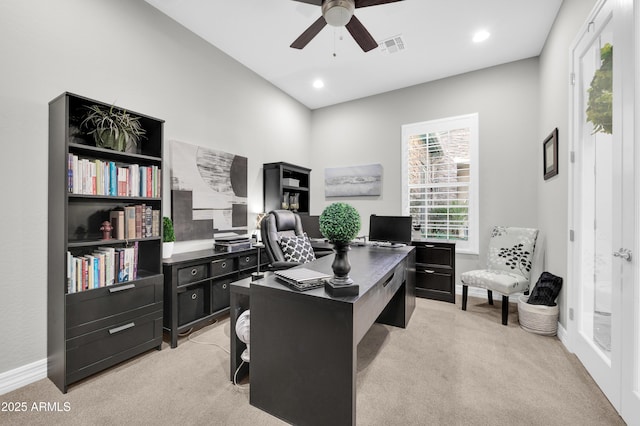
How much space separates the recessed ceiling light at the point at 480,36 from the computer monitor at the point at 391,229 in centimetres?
225

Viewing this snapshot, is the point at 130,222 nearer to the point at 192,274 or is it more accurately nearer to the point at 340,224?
the point at 192,274

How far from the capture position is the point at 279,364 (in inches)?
57.9

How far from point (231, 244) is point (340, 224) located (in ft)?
6.41

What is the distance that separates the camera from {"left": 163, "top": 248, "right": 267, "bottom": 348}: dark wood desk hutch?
2371 millimetres

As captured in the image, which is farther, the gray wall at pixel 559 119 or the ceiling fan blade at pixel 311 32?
the gray wall at pixel 559 119

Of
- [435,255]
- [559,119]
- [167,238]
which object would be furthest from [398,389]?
[559,119]

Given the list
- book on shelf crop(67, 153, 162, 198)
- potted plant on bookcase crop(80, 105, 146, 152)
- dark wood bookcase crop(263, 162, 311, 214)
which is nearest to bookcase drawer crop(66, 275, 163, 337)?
book on shelf crop(67, 153, 162, 198)

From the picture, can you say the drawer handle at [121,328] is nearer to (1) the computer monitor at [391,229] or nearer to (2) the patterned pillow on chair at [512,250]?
(1) the computer monitor at [391,229]

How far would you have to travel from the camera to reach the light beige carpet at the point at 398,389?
1.56 meters

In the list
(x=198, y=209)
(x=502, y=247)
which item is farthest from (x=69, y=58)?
(x=502, y=247)

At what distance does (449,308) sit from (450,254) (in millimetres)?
695

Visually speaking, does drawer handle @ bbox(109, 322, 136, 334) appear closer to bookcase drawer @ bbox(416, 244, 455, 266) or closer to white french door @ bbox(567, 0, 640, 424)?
white french door @ bbox(567, 0, 640, 424)

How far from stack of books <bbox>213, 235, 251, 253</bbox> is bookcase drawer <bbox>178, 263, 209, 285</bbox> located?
32cm

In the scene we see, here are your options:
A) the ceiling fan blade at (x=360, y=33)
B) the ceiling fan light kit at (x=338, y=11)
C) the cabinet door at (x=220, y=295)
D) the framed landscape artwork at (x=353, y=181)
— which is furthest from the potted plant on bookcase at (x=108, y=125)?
the framed landscape artwork at (x=353, y=181)
